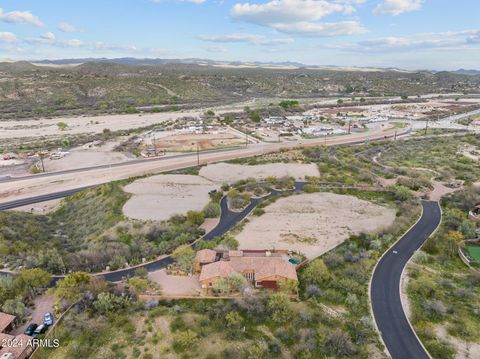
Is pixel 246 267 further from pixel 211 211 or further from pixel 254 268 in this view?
pixel 211 211

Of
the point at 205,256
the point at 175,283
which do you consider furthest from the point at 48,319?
the point at 205,256

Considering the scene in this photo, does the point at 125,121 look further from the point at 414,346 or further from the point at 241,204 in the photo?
the point at 414,346

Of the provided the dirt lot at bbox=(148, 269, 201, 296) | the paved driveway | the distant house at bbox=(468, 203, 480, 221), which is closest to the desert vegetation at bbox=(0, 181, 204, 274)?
the dirt lot at bbox=(148, 269, 201, 296)

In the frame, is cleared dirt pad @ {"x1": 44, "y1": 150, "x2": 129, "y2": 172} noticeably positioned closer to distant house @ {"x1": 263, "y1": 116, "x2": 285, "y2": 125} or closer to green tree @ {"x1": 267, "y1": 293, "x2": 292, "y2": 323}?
distant house @ {"x1": 263, "y1": 116, "x2": 285, "y2": 125}

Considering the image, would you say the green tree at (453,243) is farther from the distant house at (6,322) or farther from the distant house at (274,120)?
the distant house at (274,120)

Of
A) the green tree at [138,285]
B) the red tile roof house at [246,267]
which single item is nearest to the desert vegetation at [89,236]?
the green tree at [138,285]

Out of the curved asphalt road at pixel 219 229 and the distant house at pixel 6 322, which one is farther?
the curved asphalt road at pixel 219 229

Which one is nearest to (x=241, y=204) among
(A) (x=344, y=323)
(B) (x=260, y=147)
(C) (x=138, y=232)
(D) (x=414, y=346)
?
(C) (x=138, y=232)
